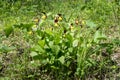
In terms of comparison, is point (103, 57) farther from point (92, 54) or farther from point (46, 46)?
point (46, 46)

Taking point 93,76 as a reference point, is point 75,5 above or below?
above

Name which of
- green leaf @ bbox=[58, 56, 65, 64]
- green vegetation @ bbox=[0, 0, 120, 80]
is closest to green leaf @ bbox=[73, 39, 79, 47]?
green vegetation @ bbox=[0, 0, 120, 80]

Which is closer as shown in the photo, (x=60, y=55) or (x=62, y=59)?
(x=62, y=59)

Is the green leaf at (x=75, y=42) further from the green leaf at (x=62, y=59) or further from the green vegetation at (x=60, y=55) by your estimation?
the green leaf at (x=62, y=59)

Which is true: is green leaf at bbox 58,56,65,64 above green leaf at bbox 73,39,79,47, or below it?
below

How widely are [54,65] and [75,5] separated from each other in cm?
288

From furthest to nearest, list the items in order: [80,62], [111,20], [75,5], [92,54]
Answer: [75,5], [111,20], [92,54], [80,62]

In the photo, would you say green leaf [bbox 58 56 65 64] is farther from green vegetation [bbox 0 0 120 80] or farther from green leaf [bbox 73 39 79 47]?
green leaf [bbox 73 39 79 47]

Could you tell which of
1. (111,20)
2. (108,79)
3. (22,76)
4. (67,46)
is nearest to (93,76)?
(108,79)

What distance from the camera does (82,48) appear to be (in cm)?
393

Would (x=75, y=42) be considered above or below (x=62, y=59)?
above

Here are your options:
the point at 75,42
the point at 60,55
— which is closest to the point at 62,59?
the point at 60,55

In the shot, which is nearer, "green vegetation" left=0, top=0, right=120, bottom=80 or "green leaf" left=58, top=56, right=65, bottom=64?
"green leaf" left=58, top=56, right=65, bottom=64

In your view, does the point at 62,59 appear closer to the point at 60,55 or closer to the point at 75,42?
the point at 60,55
